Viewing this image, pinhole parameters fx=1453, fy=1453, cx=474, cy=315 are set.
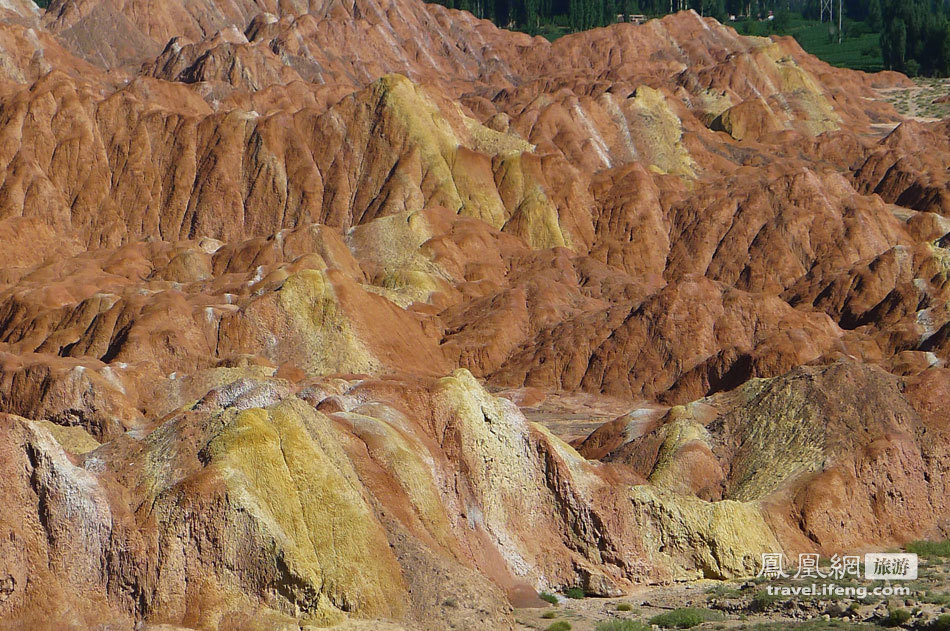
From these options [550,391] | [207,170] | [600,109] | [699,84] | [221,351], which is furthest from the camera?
[699,84]

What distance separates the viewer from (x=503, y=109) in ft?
474

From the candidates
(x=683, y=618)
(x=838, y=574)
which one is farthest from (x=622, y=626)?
(x=838, y=574)

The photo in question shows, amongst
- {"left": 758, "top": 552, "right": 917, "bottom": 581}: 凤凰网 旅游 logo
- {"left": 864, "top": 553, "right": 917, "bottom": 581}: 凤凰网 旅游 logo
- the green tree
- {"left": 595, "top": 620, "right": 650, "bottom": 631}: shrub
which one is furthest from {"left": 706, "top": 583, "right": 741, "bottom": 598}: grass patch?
the green tree

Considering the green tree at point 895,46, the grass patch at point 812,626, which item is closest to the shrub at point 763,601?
the grass patch at point 812,626

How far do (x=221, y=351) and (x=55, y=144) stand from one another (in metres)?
43.8

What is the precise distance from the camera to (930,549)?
43.5 m

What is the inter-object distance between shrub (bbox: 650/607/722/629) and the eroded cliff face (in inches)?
131

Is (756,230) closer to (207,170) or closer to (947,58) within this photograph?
(207,170)

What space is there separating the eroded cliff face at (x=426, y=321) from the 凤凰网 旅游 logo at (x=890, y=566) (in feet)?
6.16

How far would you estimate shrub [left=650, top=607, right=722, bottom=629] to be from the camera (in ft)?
111

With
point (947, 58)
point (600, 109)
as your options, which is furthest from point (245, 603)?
point (947, 58)

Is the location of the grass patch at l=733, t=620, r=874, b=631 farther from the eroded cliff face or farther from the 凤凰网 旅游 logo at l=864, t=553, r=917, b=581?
the 凤凰网 旅游 logo at l=864, t=553, r=917, b=581

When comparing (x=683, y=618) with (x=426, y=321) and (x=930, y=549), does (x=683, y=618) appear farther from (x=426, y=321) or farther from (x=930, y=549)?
(x=426, y=321)

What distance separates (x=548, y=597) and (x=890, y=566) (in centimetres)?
1051
